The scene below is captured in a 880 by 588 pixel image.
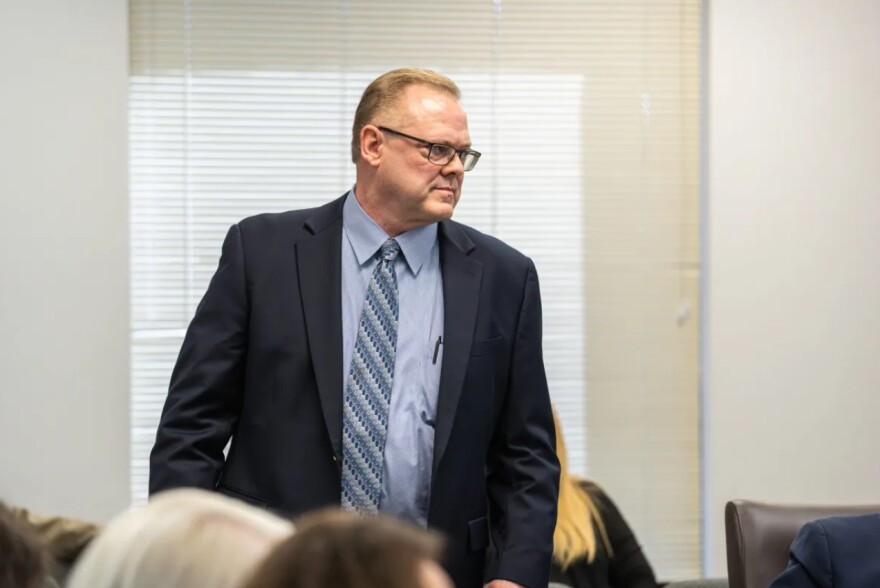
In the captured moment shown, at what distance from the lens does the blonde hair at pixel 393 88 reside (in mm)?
2756

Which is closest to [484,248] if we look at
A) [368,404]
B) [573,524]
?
[368,404]

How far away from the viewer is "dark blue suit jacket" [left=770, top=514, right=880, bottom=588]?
8.38ft

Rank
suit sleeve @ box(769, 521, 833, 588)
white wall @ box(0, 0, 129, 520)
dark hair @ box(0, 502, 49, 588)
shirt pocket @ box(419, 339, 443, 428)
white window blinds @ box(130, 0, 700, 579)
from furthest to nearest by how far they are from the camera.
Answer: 1. white window blinds @ box(130, 0, 700, 579)
2. white wall @ box(0, 0, 129, 520)
3. shirt pocket @ box(419, 339, 443, 428)
4. suit sleeve @ box(769, 521, 833, 588)
5. dark hair @ box(0, 502, 49, 588)

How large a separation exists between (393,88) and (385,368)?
1.95 ft

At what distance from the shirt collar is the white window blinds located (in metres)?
1.49

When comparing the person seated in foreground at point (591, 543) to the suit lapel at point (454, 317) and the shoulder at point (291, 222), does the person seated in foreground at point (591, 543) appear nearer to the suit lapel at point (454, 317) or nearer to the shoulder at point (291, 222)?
the suit lapel at point (454, 317)

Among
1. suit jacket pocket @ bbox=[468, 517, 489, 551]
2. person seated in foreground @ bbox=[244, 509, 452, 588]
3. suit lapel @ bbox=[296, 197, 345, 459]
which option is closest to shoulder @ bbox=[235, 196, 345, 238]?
suit lapel @ bbox=[296, 197, 345, 459]

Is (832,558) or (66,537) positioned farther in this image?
(66,537)

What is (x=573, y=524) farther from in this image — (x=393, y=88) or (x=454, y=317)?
(x=393, y=88)

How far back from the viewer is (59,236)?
407 cm

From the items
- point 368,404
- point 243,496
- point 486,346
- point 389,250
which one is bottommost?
point 243,496

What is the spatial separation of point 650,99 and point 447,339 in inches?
77.4

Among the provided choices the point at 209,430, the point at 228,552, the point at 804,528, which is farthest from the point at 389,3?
the point at 228,552

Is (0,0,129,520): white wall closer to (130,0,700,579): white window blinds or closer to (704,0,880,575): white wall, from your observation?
(130,0,700,579): white window blinds
